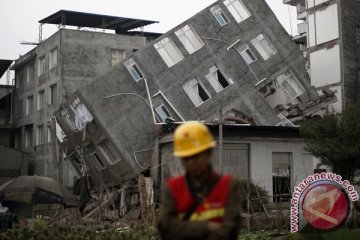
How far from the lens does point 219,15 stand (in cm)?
3189

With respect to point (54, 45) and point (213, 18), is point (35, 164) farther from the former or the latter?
point (213, 18)

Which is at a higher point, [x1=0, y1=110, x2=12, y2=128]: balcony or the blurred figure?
[x1=0, y1=110, x2=12, y2=128]: balcony

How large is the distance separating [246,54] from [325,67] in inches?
279

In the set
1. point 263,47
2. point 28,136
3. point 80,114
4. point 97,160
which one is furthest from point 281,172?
point 28,136

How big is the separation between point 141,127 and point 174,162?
3.13 meters

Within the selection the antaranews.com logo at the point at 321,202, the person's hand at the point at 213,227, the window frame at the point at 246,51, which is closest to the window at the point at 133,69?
the window frame at the point at 246,51

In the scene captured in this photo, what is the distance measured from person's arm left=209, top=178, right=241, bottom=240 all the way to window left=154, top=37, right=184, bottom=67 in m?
26.3

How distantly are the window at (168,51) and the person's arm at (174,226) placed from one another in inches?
1036

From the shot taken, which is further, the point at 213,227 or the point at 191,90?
the point at 191,90

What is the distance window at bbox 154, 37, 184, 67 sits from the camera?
30.3 metres

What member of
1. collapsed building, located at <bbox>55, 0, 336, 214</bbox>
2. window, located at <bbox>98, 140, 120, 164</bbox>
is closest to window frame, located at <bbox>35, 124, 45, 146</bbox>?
collapsed building, located at <bbox>55, 0, 336, 214</bbox>

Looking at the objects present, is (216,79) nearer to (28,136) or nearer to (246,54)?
(246,54)

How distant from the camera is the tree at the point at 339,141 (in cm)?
2272

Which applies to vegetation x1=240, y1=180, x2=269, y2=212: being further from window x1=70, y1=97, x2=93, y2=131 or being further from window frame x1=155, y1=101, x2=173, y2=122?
window x1=70, y1=97, x2=93, y2=131
